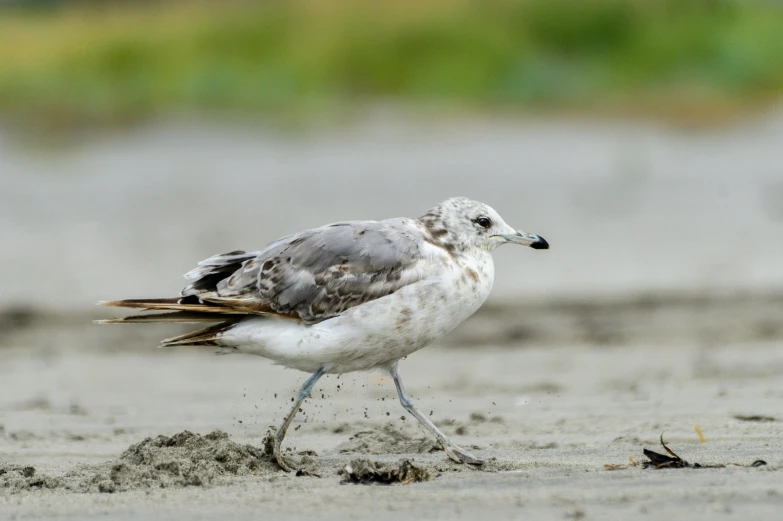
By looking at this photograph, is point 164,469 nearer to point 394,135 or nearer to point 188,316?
point 188,316

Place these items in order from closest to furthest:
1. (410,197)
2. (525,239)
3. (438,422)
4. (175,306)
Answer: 1. (175,306)
2. (525,239)
3. (438,422)
4. (410,197)

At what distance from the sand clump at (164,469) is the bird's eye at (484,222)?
1.41m

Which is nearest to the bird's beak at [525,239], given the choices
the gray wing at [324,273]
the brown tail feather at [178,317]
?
the gray wing at [324,273]

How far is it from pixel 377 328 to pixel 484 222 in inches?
31.6

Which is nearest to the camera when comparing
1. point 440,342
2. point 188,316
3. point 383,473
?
point 383,473

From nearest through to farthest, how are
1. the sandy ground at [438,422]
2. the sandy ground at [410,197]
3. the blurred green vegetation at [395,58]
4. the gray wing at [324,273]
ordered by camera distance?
the sandy ground at [438,422] < the gray wing at [324,273] < the sandy ground at [410,197] < the blurred green vegetation at [395,58]

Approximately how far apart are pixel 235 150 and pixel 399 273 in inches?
362

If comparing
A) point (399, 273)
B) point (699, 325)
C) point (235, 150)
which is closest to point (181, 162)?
point (235, 150)

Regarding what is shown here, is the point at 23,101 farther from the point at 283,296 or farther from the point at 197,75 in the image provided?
the point at 283,296

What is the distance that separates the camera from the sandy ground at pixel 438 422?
4848mm

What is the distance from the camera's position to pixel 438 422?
7.00 meters

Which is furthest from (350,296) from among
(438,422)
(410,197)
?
(410,197)

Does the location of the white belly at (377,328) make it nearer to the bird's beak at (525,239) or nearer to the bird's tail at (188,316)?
the bird's tail at (188,316)

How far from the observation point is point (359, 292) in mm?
5891
